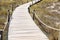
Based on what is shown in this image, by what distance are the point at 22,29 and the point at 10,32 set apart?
2.35ft

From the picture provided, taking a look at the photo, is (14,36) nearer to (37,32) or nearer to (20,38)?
(20,38)

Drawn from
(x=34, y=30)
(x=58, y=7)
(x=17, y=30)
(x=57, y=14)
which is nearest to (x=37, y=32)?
(x=34, y=30)

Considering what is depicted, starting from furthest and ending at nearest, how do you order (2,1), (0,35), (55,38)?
(2,1) < (55,38) < (0,35)

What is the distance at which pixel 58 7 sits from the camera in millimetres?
14672

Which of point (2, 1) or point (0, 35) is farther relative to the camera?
point (2, 1)

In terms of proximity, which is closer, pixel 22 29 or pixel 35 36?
pixel 35 36

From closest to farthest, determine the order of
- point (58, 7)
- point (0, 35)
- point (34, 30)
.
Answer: point (0, 35) → point (34, 30) → point (58, 7)

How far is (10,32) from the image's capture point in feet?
23.0

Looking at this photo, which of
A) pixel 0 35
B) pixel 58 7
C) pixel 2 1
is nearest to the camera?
pixel 0 35

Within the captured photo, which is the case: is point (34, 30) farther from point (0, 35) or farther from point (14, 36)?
point (0, 35)

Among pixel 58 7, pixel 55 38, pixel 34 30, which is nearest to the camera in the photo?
pixel 55 38

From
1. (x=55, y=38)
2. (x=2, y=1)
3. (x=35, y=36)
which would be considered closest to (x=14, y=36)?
(x=35, y=36)

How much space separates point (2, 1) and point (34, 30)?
404 inches

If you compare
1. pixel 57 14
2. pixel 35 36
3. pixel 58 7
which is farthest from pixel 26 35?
pixel 58 7
